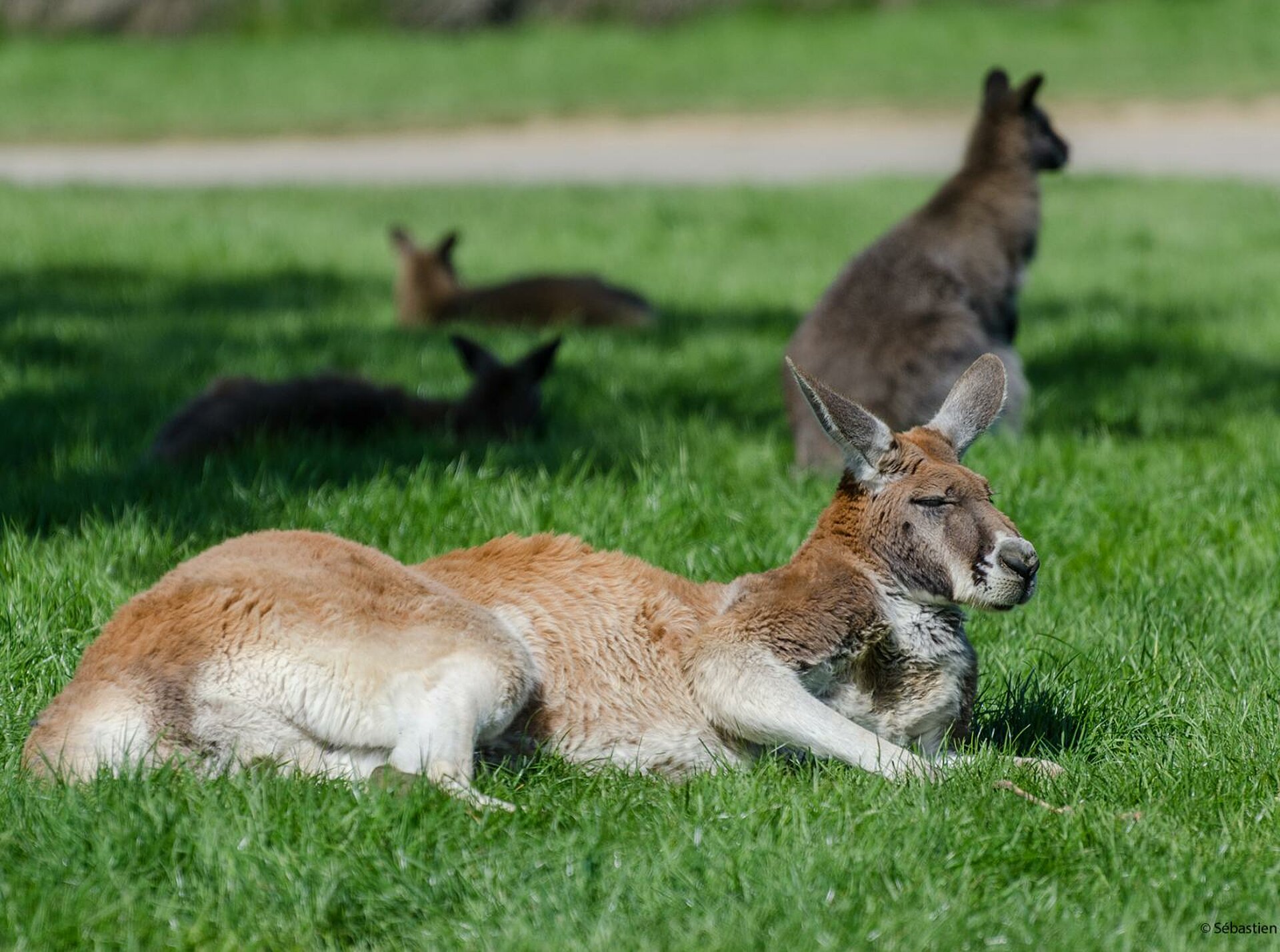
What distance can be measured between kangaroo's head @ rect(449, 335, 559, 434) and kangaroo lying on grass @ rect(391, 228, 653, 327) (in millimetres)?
2034

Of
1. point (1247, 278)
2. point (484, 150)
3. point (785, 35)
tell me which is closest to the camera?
point (1247, 278)

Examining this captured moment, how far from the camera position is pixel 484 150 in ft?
69.7

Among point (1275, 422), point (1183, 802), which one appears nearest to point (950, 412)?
point (1183, 802)

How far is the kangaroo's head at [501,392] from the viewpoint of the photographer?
705 centimetres

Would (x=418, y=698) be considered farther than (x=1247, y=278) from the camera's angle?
No

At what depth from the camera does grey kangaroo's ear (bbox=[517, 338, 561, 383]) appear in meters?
7.44

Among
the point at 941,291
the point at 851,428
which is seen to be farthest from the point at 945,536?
the point at 941,291

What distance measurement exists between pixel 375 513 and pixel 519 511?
48 cm

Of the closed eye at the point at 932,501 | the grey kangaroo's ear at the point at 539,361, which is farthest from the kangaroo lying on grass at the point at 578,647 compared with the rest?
the grey kangaroo's ear at the point at 539,361

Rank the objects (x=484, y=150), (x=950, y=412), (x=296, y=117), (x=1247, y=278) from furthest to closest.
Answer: (x=296, y=117) < (x=484, y=150) < (x=1247, y=278) < (x=950, y=412)

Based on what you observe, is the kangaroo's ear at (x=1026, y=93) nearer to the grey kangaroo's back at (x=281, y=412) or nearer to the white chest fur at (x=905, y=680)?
the grey kangaroo's back at (x=281, y=412)

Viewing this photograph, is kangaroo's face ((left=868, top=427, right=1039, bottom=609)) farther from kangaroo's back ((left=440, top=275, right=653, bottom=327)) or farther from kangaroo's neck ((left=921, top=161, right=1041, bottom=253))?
kangaroo's back ((left=440, top=275, right=653, bottom=327))

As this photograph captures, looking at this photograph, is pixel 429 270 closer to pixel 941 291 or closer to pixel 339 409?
pixel 339 409

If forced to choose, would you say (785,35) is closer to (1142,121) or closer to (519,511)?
(1142,121)
